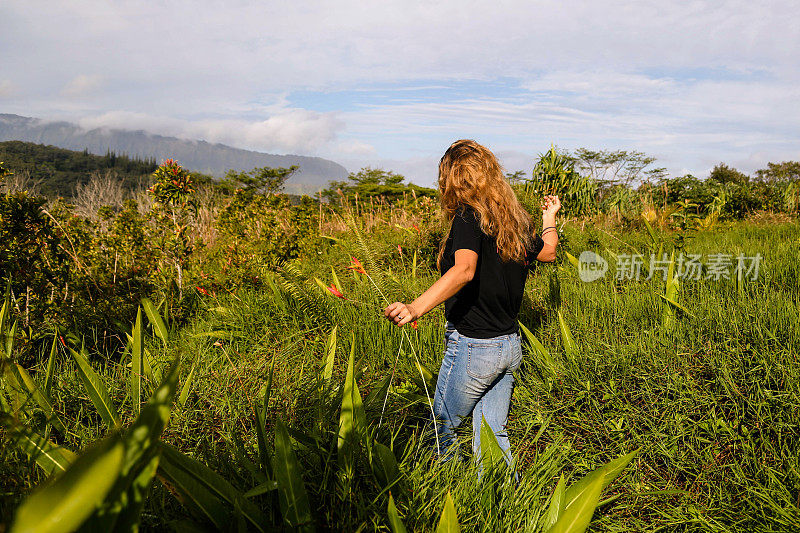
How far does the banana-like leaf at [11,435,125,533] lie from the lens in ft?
1.86

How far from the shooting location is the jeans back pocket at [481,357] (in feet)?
6.98

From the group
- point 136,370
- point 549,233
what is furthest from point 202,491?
point 549,233

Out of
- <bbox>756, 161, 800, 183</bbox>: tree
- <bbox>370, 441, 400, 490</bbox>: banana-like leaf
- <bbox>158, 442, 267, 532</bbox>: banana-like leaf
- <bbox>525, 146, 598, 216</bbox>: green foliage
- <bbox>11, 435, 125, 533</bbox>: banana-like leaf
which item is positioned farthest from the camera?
<bbox>756, 161, 800, 183</bbox>: tree

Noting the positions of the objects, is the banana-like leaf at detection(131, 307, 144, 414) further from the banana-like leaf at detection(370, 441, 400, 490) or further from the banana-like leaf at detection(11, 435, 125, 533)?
the banana-like leaf at detection(11, 435, 125, 533)

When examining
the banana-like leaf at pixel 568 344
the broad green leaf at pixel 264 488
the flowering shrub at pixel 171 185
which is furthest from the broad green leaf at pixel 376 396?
the flowering shrub at pixel 171 185

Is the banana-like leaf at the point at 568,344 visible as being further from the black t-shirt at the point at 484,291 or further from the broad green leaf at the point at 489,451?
the broad green leaf at the point at 489,451

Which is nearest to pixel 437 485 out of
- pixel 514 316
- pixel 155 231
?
pixel 514 316

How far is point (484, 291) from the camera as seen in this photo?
83.2 inches

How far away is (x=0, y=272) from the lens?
3.10 meters

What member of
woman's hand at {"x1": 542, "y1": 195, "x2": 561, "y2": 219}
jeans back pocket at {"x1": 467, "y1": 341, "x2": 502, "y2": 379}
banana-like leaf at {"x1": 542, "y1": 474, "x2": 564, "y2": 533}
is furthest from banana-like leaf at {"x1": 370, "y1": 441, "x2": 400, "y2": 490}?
woman's hand at {"x1": 542, "y1": 195, "x2": 561, "y2": 219}

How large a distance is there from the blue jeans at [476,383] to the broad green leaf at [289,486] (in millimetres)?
889

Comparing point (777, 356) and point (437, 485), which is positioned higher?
point (777, 356)

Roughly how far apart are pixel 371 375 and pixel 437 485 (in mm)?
1393

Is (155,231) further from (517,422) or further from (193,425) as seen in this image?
(517,422)
